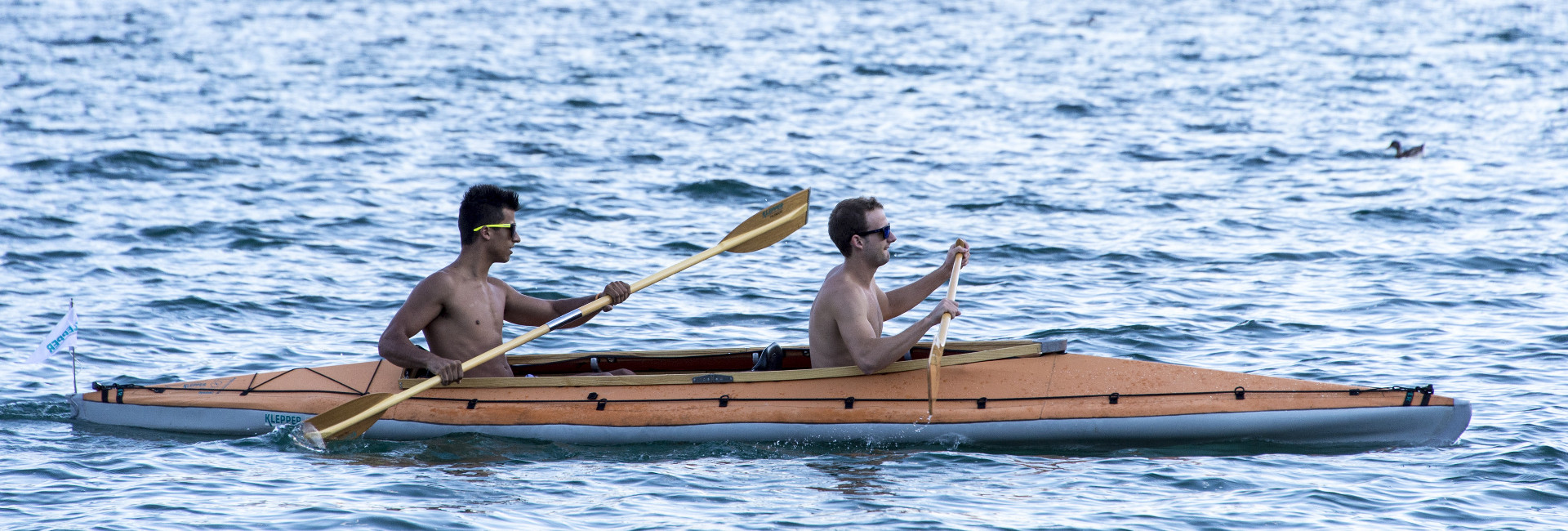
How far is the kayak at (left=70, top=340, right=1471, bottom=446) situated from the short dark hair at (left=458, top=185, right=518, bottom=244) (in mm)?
707

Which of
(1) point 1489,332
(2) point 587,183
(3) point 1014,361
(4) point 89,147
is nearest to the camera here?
(3) point 1014,361

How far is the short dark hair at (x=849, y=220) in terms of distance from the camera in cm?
625

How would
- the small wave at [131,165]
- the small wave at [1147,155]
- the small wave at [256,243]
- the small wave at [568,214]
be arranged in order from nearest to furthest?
the small wave at [256,243]
the small wave at [568,214]
the small wave at [131,165]
the small wave at [1147,155]

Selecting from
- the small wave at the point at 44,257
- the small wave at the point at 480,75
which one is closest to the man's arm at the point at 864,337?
the small wave at the point at 44,257

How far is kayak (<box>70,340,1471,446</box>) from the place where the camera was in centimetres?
629

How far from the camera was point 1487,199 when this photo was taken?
12.9m

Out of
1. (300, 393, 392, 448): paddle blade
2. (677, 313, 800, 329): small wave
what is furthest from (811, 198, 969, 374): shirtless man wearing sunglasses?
(677, 313, 800, 329): small wave

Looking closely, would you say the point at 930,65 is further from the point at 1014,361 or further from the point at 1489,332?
the point at 1014,361

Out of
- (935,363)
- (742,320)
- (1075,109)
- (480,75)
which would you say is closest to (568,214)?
(742,320)

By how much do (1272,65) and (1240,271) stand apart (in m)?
12.7

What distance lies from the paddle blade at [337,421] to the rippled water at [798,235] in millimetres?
111

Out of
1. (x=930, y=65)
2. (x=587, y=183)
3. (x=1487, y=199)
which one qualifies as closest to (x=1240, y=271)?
(x=1487, y=199)

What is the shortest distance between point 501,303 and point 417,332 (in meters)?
0.47

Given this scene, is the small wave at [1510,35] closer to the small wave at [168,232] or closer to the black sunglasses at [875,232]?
the small wave at [168,232]
